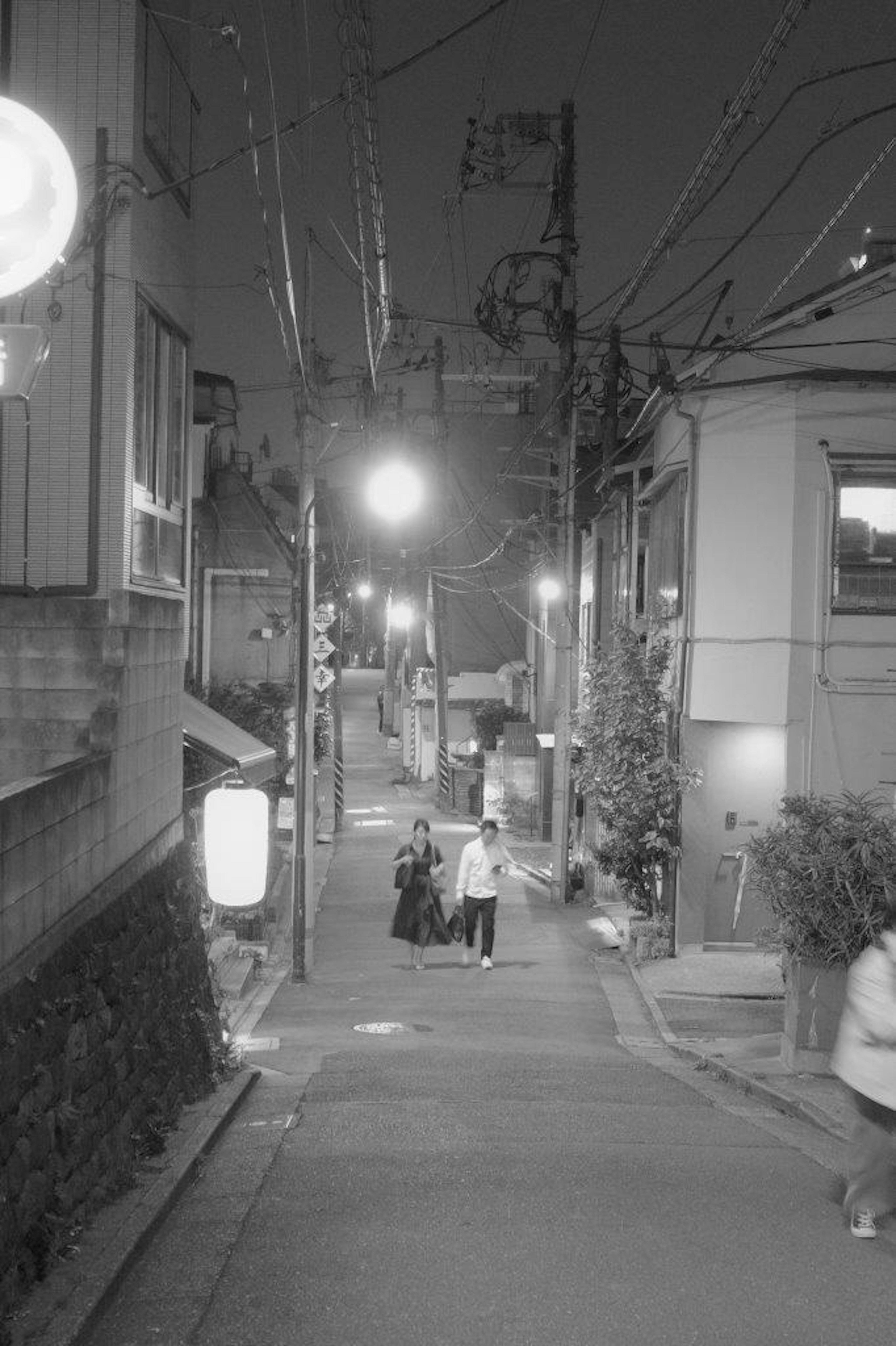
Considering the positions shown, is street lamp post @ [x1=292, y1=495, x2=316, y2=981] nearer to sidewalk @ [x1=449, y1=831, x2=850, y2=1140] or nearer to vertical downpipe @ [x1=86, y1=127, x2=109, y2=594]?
sidewalk @ [x1=449, y1=831, x2=850, y2=1140]

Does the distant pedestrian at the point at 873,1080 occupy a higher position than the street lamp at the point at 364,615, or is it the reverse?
the street lamp at the point at 364,615

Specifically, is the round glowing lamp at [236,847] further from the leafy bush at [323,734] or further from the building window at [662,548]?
the leafy bush at [323,734]

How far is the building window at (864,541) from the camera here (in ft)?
58.0

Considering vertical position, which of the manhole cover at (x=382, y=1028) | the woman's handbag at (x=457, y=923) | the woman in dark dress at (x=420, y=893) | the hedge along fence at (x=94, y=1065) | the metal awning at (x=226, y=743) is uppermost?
the metal awning at (x=226, y=743)

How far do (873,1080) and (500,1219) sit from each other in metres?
1.97

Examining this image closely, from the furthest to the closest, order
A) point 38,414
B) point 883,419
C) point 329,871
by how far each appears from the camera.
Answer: point 329,871, point 883,419, point 38,414

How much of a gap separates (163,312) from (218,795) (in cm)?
547

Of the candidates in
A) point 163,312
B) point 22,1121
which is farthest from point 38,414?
point 22,1121

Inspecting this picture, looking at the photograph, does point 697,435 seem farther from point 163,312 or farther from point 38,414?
point 38,414

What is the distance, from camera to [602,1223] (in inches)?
264

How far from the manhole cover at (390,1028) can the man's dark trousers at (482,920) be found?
9.42 ft

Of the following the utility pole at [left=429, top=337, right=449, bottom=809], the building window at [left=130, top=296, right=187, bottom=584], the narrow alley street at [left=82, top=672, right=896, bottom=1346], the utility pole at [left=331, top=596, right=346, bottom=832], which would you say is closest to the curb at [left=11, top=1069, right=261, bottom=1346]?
the narrow alley street at [left=82, top=672, right=896, bottom=1346]

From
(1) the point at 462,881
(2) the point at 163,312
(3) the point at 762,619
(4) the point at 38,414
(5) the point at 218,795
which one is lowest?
(1) the point at 462,881

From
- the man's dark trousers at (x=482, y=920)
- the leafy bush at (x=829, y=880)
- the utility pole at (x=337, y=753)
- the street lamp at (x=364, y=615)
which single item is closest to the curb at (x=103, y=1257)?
the leafy bush at (x=829, y=880)
